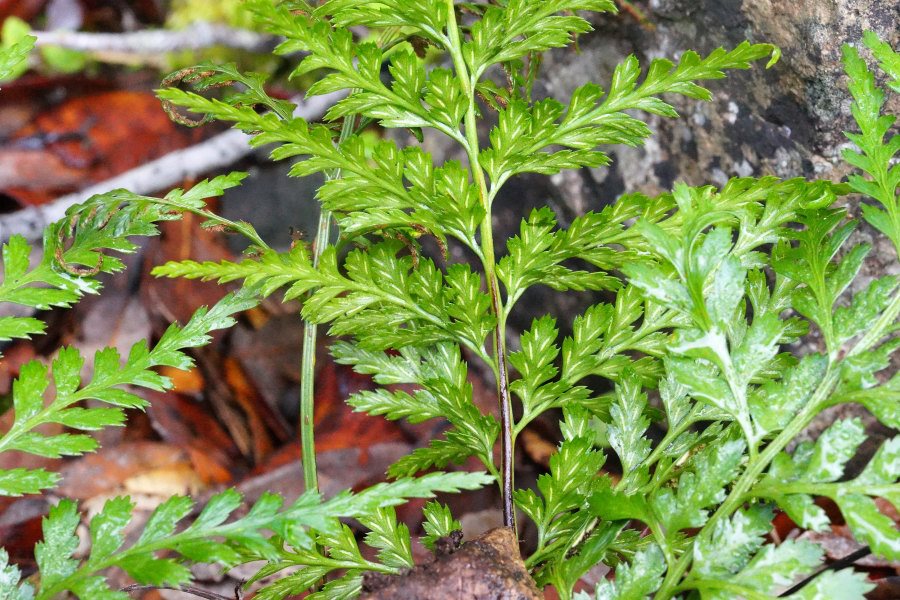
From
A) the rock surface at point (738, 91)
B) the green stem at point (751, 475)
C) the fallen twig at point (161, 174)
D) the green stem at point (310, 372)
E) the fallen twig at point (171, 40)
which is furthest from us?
the fallen twig at point (171, 40)

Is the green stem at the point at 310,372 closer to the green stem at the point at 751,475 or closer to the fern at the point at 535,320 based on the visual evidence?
the fern at the point at 535,320

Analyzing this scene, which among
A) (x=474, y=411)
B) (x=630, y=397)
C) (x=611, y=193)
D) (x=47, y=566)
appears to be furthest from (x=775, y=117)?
(x=47, y=566)

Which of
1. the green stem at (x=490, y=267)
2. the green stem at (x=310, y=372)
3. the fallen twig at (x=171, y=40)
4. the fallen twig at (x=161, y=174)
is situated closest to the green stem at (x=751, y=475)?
the green stem at (x=490, y=267)

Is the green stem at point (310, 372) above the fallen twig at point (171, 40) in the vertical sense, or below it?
below

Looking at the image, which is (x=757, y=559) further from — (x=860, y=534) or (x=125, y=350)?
(x=125, y=350)

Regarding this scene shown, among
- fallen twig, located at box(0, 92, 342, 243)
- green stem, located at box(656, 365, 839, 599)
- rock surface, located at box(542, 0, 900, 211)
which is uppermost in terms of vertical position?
rock surface, located at box(542, 0, 900, 211)

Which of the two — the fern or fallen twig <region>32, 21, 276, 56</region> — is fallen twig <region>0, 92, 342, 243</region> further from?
the fern

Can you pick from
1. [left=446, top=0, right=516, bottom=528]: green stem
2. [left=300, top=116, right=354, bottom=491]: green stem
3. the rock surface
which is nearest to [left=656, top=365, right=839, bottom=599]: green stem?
[left=446, top=0, right=516, bottom=528]: green stem
